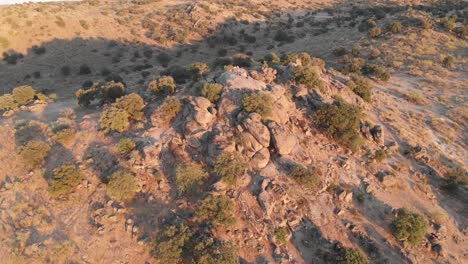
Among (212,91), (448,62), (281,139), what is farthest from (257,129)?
(448,62)

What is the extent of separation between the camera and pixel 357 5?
95.4 metres

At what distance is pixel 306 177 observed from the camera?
74.6 feet

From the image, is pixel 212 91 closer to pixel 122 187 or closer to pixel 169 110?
pixel 169 110

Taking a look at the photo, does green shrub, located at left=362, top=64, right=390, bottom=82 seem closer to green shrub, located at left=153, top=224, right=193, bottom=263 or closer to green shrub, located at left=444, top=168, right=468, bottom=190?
green shrub, located at left=444, top=168, right=468, bottom=190

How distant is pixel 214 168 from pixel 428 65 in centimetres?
4176

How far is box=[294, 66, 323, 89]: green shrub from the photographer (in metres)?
30.4

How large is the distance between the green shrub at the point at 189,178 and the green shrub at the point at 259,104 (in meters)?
6.23

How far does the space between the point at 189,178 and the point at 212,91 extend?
825cm

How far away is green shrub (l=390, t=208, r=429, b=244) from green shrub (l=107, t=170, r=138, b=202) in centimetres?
1779

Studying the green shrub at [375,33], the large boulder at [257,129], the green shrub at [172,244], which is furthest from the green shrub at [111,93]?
the green shrub at [375,33]

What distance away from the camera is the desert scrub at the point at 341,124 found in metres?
26.4

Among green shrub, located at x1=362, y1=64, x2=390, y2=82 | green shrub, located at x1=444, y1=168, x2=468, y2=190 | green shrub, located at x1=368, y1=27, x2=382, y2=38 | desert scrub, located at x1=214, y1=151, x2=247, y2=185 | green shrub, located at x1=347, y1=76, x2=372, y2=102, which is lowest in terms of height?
green shrub, located at x1=368, y1=27, x2=382, y2=38

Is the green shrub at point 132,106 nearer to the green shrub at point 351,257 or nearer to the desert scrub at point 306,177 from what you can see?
the desert scrub at point 306,177

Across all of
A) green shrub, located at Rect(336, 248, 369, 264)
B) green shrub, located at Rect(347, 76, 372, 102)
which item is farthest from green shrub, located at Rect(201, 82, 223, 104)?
green shrub, located at Rect(347, 76, 372, 102)
